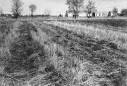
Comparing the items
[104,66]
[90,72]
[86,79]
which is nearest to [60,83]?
[86,79]

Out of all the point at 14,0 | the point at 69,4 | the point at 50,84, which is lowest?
the point at 50,84

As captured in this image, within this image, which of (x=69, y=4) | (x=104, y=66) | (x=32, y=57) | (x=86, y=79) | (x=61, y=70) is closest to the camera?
(x=86, y=79)

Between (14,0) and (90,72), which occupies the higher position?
(14,0)

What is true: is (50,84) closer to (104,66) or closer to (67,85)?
(67,85)

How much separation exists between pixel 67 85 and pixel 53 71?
0.87 metres

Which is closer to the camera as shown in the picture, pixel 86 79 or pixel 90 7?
pixel 86 79

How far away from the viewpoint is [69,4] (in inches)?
1783

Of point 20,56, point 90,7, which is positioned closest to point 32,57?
point 20,56

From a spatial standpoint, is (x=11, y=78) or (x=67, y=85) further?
(x=11, y=78)

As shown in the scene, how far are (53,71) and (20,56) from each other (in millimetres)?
1971

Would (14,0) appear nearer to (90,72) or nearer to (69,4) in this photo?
(69,4)

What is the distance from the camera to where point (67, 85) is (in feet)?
9.75

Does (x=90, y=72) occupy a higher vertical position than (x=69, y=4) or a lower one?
lower

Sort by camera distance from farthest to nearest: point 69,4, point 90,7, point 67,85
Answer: point 90,7
point 69,4
point 67,85
